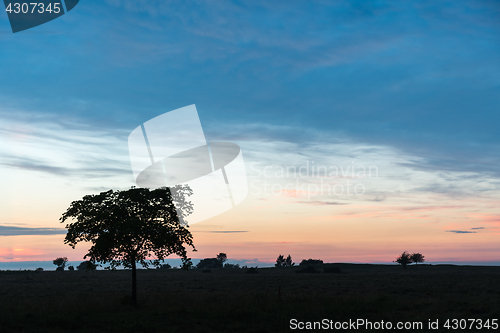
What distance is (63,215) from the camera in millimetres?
25953

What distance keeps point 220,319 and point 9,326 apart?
411 inches

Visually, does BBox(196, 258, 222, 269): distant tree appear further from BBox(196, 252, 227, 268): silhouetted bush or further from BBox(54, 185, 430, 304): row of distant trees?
BBox(54, 185, 430, 304): row of distant trees

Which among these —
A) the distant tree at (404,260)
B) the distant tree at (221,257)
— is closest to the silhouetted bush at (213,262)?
the distant tree at (221,257)

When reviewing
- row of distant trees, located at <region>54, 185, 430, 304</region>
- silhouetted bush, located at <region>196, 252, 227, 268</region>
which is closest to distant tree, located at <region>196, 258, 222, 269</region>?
silhouetted bush, located at <region>196, 252, 227, 268</region>

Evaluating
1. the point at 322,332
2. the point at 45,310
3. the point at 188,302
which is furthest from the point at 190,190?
the point at 322,332

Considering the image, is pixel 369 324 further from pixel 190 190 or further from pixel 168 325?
pixel 190 190

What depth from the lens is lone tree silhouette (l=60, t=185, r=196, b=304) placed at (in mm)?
25359

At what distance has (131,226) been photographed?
Result: 25.2 meters

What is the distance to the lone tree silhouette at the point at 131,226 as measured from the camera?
25359mm

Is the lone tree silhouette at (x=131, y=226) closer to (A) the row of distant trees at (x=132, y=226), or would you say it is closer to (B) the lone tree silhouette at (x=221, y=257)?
(A) the row of distant trees at (x=132, y=226)

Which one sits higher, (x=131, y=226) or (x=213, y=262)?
(x=131, y=226)

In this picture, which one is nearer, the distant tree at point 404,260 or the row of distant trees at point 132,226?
the row of distant trees at point 132,226

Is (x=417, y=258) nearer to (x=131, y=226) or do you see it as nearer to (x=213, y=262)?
(x=213, y=262)

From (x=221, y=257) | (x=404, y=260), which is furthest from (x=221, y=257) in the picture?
(x=404, y=260)
